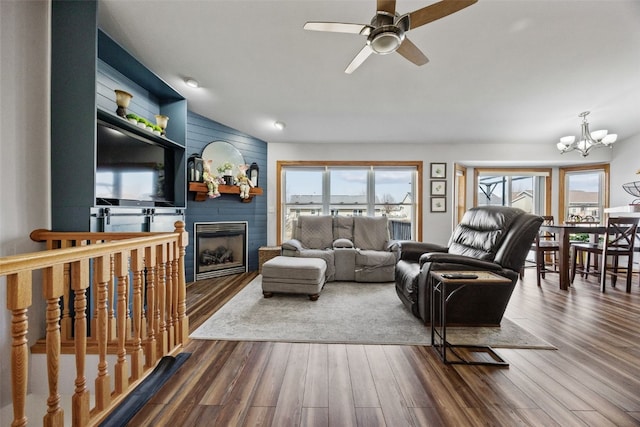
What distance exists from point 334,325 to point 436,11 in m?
2.55

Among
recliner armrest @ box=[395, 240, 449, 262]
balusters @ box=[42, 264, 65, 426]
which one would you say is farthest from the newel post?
recliner armrest @ box=[395, 240, 449, 262]

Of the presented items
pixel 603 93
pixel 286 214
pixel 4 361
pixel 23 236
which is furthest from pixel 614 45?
pixel 4 361

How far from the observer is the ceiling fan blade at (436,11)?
161 cm

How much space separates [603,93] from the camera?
11.4ft

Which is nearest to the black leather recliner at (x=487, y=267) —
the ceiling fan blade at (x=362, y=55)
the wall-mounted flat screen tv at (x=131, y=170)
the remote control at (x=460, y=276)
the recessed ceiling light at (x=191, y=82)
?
the remote control at (x=460, y=276)

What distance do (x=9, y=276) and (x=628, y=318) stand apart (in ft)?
15.0

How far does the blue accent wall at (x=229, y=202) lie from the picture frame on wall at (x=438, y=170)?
325cm

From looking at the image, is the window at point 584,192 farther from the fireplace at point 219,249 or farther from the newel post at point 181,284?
the newel post at point 181,284

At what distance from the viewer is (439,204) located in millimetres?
5047

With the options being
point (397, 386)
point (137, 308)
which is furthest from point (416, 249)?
point (137, 308)

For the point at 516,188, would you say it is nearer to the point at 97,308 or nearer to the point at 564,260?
the point at 564,260

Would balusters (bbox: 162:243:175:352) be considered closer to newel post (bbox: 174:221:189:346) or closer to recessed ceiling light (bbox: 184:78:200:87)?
newel post (bbox: 174:221:189:346)

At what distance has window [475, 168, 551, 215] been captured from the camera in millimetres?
5473

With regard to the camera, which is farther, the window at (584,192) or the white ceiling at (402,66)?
the window at (584,192)
